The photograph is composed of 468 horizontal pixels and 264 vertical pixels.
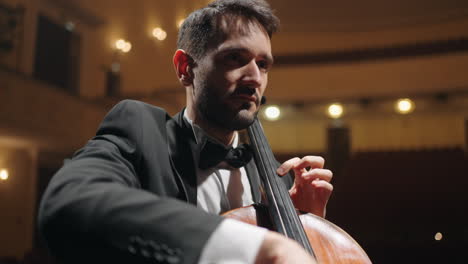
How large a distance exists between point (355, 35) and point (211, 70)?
8873 millimetres

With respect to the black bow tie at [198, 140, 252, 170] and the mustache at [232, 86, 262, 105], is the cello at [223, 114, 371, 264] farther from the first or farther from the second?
the mustache at [232, 86, 262, 105]

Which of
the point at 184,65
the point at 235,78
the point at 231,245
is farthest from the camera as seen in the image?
the point at 184,65

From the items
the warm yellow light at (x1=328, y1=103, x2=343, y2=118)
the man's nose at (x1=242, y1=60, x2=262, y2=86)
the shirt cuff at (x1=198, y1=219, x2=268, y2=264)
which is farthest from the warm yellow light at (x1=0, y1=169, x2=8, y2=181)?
the shirt cuff at (x1=198, y1=219, x2=268, y2=264)

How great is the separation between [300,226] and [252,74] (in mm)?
403

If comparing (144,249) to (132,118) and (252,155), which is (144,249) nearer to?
(132,118)

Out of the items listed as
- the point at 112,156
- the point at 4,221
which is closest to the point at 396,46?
the point at 4,221

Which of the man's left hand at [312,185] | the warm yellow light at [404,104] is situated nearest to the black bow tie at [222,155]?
the man's left hand at [312,185]

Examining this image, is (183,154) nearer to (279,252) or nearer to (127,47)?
(279,252)

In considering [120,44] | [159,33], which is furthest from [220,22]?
[120,44]

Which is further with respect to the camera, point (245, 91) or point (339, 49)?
point (339, 49)

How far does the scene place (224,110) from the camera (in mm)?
1164

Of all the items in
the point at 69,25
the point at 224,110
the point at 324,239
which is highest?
the point at 69,25

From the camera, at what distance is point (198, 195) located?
1.19m

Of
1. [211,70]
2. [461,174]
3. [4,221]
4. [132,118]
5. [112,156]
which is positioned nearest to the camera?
[112,156]
